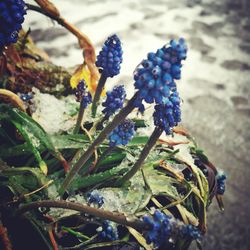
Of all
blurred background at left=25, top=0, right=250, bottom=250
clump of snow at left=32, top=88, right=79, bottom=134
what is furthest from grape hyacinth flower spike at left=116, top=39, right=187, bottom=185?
blurred background at left=25, top=0, right=250, bottom=250

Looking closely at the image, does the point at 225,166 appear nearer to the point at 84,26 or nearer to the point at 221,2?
the point at 84,26

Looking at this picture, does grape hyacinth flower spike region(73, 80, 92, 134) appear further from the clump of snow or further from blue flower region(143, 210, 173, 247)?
blue flower region(143, 210, 173, 247)

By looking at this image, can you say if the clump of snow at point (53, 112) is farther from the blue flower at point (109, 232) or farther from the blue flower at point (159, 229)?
the blue flower at point (159, 229)

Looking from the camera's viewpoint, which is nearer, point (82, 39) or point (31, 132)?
point (31, 132)

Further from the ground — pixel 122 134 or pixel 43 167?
pixel 122 134

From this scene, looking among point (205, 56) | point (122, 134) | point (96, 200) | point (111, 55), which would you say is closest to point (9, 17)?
point (111, 55)

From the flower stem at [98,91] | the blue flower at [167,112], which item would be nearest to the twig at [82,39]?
the flower stem at [98,91]

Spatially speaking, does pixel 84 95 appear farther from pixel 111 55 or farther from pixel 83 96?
pixel 111 55

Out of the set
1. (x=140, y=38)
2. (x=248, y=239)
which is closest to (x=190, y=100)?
(x=140, y=38)
